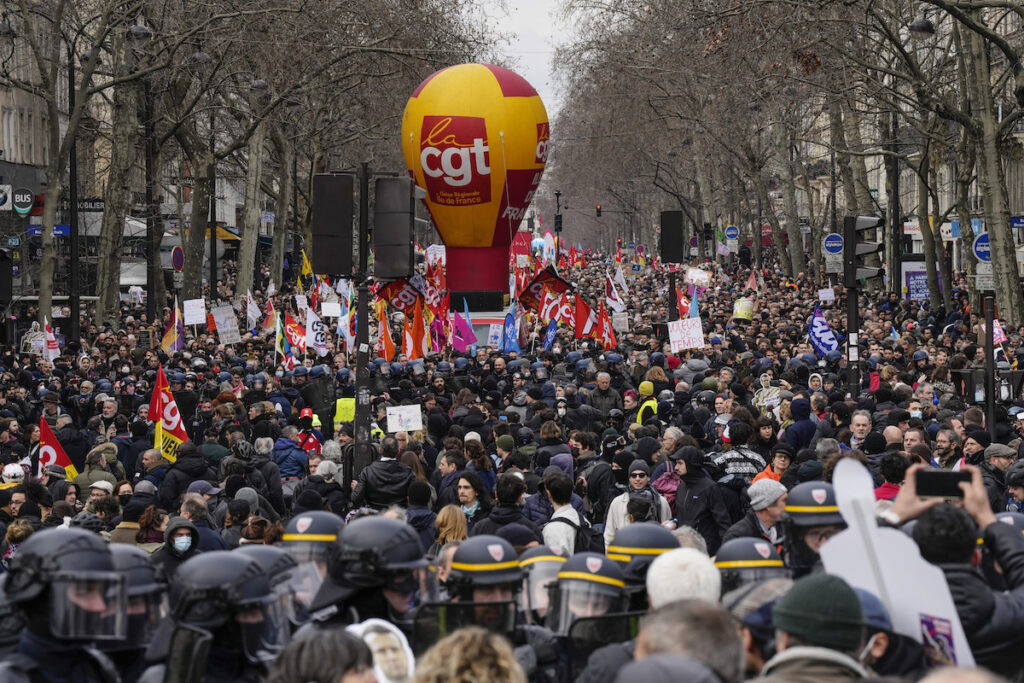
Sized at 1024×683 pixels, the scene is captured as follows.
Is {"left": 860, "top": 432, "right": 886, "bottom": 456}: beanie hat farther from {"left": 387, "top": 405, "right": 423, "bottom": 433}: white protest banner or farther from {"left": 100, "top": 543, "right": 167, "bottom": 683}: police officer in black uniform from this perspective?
{"left": 100, "top": 543, "right": 167, "bottom": 683}: police officer in black uniform

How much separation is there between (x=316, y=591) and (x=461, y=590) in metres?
0.49

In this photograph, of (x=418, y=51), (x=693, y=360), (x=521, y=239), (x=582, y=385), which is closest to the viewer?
(x=582, y=385)

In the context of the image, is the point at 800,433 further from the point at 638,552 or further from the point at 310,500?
the point at 638,552

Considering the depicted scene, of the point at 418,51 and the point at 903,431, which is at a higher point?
the point at 418,51

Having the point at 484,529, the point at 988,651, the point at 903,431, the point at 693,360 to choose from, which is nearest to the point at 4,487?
the point at 484,529

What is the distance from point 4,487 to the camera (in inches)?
492

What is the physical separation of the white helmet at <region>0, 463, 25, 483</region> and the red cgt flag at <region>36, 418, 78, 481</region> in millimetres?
372

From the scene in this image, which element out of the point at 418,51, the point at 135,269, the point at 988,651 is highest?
the point at 418,51

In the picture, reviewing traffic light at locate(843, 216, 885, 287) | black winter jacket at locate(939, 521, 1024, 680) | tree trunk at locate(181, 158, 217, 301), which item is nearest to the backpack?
black winter jacket at locate(939, 521, 1024, 680)

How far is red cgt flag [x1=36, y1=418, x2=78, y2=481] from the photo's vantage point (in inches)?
541

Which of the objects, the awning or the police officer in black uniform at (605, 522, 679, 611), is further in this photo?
the awning

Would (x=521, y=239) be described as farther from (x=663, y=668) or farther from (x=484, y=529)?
(x=663, y=668)

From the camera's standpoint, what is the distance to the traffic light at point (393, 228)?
43.3 ft

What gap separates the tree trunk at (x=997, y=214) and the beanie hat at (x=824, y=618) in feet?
77.8
